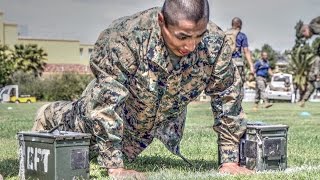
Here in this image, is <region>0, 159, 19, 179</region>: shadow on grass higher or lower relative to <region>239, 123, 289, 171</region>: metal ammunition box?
lower

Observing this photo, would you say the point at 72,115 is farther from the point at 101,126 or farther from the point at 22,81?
the point at 22,81

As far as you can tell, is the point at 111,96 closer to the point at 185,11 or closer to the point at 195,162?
the point at 185,11

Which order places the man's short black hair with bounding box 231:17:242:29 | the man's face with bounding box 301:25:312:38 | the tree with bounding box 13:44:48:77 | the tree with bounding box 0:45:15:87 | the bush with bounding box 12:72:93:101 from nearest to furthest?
1. the man's face with bounding box 301:25:312:38
2. the man's short black hair with bounding box 231:17:242:29
3. the bush with bounding box 12:72:93:101
4. the tree with bounding box 0:45:15:87
5. the tree with bounding box 13:44:48:77

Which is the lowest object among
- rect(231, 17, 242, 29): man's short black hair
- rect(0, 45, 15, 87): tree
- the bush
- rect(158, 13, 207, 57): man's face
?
the bush

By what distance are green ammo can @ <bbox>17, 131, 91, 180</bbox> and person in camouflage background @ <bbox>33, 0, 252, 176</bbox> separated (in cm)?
18

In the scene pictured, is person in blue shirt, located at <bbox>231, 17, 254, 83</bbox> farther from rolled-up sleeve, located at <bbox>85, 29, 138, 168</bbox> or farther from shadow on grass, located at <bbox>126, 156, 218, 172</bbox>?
rolled-up sleeve, located at <bbox>85, 29, 138, 168</bbox>

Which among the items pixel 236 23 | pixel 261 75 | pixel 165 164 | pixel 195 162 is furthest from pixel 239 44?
pixel 165 164

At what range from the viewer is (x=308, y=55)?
85750 millimetres

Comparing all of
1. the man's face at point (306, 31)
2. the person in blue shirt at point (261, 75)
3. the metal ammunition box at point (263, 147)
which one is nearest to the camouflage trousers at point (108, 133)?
the metal ammunition box at point (263, 147)

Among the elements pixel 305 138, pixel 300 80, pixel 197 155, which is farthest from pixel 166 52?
pixel 300 80

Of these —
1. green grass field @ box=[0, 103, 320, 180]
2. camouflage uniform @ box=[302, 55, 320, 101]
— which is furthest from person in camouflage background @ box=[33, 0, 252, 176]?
camouflage uniform @ box=[302, 55, 320, 101]

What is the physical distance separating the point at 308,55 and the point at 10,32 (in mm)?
42078

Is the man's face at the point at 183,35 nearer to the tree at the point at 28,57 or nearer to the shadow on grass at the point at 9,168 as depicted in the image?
the shadow on grass at the point at 9,168

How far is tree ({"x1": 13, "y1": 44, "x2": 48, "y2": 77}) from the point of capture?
261 ft
